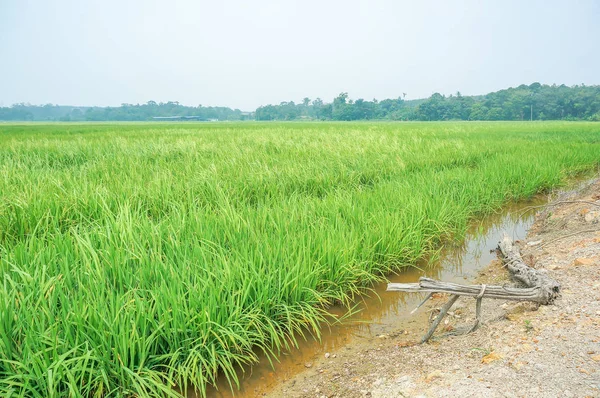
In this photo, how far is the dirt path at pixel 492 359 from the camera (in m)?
1.62

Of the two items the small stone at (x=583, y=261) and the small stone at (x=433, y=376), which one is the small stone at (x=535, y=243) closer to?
the small stone at (x=583, y=261)

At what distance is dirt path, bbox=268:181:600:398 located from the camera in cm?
162

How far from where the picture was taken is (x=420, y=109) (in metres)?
81.6

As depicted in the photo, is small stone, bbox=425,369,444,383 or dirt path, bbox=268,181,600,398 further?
small stone, bbox=425,369,444,383

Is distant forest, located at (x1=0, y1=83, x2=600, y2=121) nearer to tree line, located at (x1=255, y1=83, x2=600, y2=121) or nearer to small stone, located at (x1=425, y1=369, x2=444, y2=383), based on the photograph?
tree line, located at (x1=255, y1=83, x2=600, y2=121)

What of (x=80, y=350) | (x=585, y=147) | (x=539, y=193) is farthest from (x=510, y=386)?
(x=585, y=147)

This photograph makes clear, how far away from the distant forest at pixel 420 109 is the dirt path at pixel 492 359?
74067mm

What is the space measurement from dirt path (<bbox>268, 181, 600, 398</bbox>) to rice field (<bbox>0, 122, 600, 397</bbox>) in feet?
1.27

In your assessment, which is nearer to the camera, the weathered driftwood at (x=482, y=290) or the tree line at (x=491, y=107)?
the weathered driftwood at (x=482, y=290)

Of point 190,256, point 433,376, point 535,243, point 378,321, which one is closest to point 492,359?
point 433,376

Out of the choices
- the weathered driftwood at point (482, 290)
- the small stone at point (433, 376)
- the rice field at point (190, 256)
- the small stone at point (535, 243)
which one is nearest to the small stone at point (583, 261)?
the weathered driftwood at point (482, 290)

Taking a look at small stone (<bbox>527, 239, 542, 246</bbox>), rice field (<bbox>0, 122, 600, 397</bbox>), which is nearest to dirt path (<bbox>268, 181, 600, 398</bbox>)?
rice field (<bbox>0, 122, 600, 397</bbox>)

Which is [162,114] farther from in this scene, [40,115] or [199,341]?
[199,341]

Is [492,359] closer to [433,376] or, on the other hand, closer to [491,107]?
[433,376]
